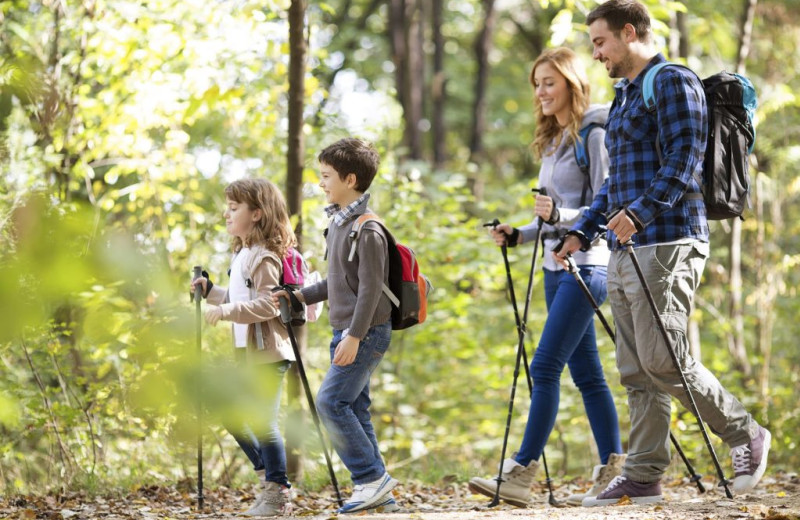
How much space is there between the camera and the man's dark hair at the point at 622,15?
3756 mm

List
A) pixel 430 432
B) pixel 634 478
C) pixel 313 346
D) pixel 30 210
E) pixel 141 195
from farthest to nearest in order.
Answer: pixel 430 432, pixel 313 346, pixel 141 195, pixel 634 478, pixel 30 210

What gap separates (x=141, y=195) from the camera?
7.18 metres

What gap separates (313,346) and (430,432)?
2.78 m

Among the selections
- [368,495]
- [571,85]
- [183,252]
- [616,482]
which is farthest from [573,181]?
[183,252]

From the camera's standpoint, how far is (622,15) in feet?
Result: 12.3

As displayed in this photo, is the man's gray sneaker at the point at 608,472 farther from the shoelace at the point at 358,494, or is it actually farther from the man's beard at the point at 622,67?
the man's beard at the point at 622,67

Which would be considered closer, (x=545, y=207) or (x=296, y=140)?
(x=545, y=207)

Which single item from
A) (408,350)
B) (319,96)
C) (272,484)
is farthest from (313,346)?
(272,484)

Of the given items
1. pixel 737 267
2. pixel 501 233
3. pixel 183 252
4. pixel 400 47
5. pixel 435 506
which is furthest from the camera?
pixel 400 47

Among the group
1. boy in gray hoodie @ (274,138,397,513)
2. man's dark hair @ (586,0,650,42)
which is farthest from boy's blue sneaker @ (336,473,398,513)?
man's dark hair @ (586,0,650,42)

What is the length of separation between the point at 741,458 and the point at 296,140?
335 centimetres

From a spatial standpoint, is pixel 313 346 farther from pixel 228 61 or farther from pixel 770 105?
pixel 770 105

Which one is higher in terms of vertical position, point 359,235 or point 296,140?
point 296,140

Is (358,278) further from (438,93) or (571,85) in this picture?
(438,93)
